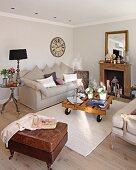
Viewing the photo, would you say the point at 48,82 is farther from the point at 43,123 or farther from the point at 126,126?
the point at 126,126

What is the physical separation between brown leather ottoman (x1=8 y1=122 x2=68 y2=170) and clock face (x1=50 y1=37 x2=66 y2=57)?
14.0 feet

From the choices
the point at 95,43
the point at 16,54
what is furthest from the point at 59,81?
the point at 95,43

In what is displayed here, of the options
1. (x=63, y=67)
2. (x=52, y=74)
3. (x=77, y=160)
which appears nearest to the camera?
(x=77, y=160)

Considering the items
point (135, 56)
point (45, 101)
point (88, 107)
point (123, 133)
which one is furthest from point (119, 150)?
point (135, 56)

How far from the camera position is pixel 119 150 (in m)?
2.52

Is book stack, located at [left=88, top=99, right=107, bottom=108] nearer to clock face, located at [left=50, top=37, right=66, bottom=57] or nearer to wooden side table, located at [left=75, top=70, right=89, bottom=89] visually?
wooden side table, located at [left=75, top=70, right=89, bottom=89]

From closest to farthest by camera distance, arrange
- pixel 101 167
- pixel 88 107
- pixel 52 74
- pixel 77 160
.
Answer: pixel 101 167 → pixel 77 160 → pixel 88 107 → pixel 52 74

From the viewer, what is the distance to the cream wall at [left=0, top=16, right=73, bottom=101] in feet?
15.2

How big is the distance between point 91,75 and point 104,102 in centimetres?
307

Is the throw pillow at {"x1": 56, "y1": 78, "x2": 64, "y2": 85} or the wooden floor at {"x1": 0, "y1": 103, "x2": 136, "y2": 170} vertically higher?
the throw pillow at {"x1": 56, "y1": 78, "x2": 64, "y2": 85}

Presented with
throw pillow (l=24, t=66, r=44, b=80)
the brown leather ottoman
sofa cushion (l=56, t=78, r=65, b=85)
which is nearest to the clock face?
throw pillow (l=24, t=66, r=44, b=80)

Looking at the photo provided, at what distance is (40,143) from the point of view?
1995 mm

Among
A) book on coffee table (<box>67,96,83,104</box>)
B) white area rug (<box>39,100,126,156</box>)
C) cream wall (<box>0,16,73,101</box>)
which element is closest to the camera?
white area rug (<box>39,100,126,156</box>)

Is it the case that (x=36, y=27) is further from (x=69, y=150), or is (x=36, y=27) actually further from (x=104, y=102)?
(x=69, y=150)
